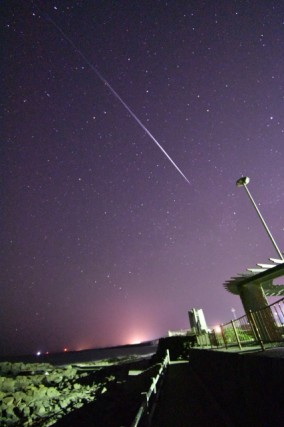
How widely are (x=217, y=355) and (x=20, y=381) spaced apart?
31930 mm

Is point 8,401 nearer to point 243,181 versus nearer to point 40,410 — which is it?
point 40,410

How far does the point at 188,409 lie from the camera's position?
7117mm

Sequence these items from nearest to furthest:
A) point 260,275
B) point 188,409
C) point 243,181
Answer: point 188,409, point 260,275, point 243,181

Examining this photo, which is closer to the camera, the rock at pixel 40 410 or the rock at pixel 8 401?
the rock at pixel 40 410

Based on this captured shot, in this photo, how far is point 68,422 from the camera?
1328 centimetres

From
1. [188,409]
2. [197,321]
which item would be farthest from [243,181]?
[197,321]

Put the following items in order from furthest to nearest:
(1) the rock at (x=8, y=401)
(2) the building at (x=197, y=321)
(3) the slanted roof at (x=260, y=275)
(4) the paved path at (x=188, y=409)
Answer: (2) the building at (x=197, y=321) → (1) the rock at (x=8, y=401) → (3) the slanted roof at (x=260, y=275) → (4) the paved path at (x=188, y=409)

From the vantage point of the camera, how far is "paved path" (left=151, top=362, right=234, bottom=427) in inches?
236

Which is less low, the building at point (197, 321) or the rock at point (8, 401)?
the building at point (197, 321)

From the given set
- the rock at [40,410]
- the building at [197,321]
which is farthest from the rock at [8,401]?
the building at [197,321]

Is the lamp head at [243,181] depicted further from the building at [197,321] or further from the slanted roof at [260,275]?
the building at [197,321]

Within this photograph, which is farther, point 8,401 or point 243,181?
point 8,401

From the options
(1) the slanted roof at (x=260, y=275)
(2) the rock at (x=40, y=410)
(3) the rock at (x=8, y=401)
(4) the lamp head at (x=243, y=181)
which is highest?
(4) the lamp head at (x=243, y=181)

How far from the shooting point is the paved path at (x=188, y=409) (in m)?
5.99
